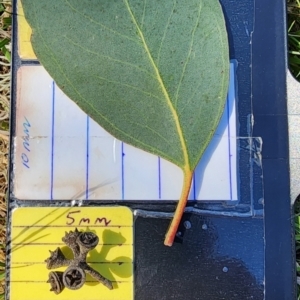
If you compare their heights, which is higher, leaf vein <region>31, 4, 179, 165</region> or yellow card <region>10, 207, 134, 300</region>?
leaf vein <region>31, 4, 179, 165</region>

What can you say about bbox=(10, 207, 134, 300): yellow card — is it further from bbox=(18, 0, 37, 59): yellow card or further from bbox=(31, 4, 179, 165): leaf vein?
bbox=(18, 0, 37, 59): yellow card

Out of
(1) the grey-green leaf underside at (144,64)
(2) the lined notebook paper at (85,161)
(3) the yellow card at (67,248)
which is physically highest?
(1) the grey-green leaf underside at (144,64)

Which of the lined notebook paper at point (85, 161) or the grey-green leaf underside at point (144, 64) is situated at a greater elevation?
the grey-green leaf underside at point (144, 64)

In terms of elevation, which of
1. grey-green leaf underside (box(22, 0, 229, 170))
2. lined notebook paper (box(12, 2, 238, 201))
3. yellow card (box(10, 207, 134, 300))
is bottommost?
yellow card (box(10, 207, 134, 300))

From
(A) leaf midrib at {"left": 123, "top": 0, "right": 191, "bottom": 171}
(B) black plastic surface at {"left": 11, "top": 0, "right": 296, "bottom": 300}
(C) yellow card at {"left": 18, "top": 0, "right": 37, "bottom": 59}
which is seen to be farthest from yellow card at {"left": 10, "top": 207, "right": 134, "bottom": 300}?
(C) yellow card at {"left": 18, "top": 0, "right": 37, "bottom": 59}

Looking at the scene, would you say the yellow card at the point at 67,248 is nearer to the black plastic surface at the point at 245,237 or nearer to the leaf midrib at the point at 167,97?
the black plastic surface at the point at 245,237

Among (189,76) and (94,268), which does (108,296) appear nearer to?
(94,268)

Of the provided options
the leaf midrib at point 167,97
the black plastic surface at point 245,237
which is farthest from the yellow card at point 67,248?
the leaf midrib at point 167,97
